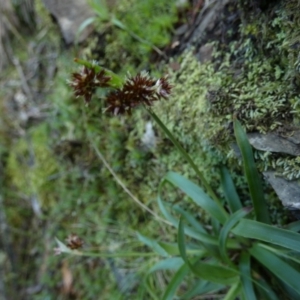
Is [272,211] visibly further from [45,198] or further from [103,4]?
[45,198]

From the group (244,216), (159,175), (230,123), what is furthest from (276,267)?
(159,175)

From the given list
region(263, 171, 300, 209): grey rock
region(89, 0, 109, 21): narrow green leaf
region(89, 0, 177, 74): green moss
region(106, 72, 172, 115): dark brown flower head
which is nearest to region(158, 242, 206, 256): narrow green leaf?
region(263, 171, 300, 209): grey rock

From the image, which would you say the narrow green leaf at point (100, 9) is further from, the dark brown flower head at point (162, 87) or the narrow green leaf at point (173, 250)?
the narrow green leaf at point (173, 250)

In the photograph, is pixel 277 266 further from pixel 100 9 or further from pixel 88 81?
pixel 100 9

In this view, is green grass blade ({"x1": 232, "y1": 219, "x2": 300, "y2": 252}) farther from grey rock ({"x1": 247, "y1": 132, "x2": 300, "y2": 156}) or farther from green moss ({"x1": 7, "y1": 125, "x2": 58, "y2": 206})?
green moss ({"x1": 7, "y1": 125, "x2": 58, "y2": 206})

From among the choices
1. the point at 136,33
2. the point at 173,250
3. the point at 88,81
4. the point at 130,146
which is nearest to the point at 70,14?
the point at 136,33
